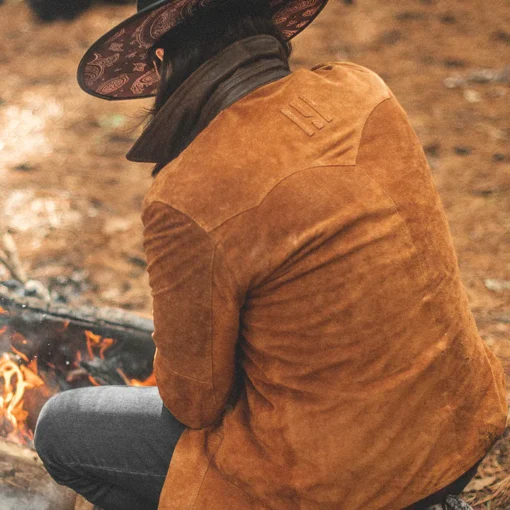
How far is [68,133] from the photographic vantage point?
535 centimetres

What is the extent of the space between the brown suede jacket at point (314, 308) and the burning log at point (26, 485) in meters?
0.75

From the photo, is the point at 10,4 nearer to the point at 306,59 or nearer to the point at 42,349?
the point at 306,59

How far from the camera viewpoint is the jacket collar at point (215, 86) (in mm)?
1418

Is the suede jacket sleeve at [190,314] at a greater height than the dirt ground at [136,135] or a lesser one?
greater

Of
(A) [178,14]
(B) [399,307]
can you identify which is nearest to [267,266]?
(B) [399,307]

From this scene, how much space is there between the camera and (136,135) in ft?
17.8

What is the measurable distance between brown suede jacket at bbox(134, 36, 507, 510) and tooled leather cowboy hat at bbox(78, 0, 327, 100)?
1.03 feet

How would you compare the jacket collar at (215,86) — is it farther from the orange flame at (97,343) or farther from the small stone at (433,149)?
the small stone at (433,149)

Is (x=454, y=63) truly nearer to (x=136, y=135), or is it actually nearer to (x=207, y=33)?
(x=136, y=135)

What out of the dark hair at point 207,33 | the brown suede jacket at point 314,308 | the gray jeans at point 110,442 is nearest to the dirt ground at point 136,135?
the brown suede jacket at point 314,308

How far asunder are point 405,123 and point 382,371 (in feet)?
1.95

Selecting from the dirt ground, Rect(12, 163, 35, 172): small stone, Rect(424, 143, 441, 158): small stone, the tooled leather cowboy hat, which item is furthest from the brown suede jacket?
Rect(12, 163, 35, 172): small stone

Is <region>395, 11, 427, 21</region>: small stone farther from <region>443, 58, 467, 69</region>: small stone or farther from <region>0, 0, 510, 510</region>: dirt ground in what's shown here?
<region>443, 58, 467, 69</region>: small stone

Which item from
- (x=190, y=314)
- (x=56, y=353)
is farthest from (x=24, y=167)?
(x=190, y=314)
